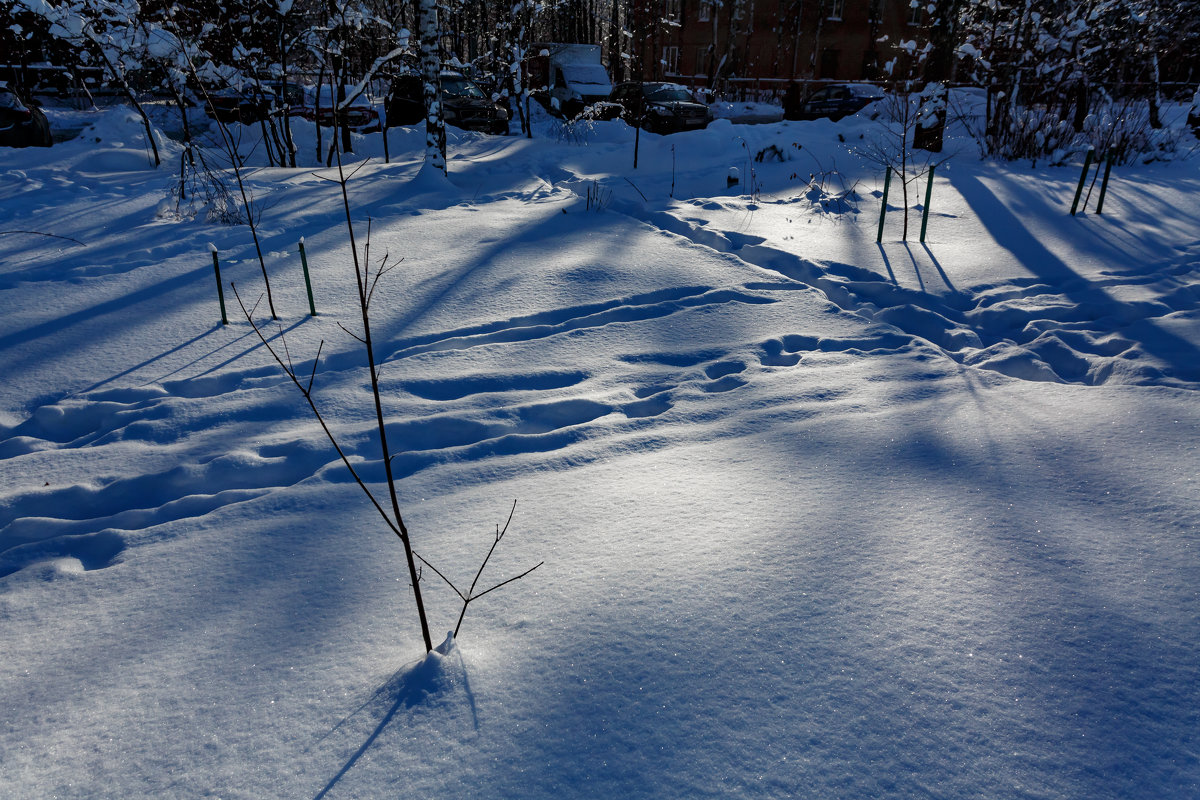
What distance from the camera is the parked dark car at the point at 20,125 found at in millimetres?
10391

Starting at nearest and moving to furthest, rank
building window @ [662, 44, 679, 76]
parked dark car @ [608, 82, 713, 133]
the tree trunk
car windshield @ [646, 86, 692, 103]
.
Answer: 1. the tree trunk
2. parked dark car @ [608, 82, 713, 133]
3. car windshield @ [646, 86, 692, 103]
4. building window @ [662, 44, 679, 76]

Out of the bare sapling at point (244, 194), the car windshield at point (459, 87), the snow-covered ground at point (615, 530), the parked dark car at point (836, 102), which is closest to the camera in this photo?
the snow-covered ground at point (615, 530)

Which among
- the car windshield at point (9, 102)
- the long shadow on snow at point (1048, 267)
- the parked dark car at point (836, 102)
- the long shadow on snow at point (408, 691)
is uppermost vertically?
the parked dark car at point (836, 102)

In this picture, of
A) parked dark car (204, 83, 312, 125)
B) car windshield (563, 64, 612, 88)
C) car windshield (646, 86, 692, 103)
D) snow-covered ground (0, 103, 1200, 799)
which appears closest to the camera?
snow-covered ground (0, 103, 1200, 799)

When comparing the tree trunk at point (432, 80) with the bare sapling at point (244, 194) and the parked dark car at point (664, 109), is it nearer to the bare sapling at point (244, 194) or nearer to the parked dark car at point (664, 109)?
the bare sapling at point (244, 194)

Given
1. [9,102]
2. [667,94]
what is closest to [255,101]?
[9,102]

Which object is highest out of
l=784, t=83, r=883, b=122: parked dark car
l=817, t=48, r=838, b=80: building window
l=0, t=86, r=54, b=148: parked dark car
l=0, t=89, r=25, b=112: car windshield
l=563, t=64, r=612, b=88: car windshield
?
l=817, t=48, r=838, b=80: building window

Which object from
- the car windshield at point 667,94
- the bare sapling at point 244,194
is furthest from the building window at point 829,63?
the bare sapling at point 244,194

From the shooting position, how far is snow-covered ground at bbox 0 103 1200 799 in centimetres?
153

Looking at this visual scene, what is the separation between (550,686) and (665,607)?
412 mm

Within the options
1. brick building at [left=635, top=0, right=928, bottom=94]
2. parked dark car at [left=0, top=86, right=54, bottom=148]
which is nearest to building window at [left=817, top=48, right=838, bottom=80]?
brick building at [left=635, top=0, right=928, bottom=94]

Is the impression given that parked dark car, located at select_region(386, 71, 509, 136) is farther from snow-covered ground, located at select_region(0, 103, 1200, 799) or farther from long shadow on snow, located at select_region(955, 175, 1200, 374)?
snow-covered ground, located at select_region(0, 103, 1200, 799)

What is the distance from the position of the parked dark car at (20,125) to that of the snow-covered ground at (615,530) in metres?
6.66

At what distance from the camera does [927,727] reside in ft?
5.04
